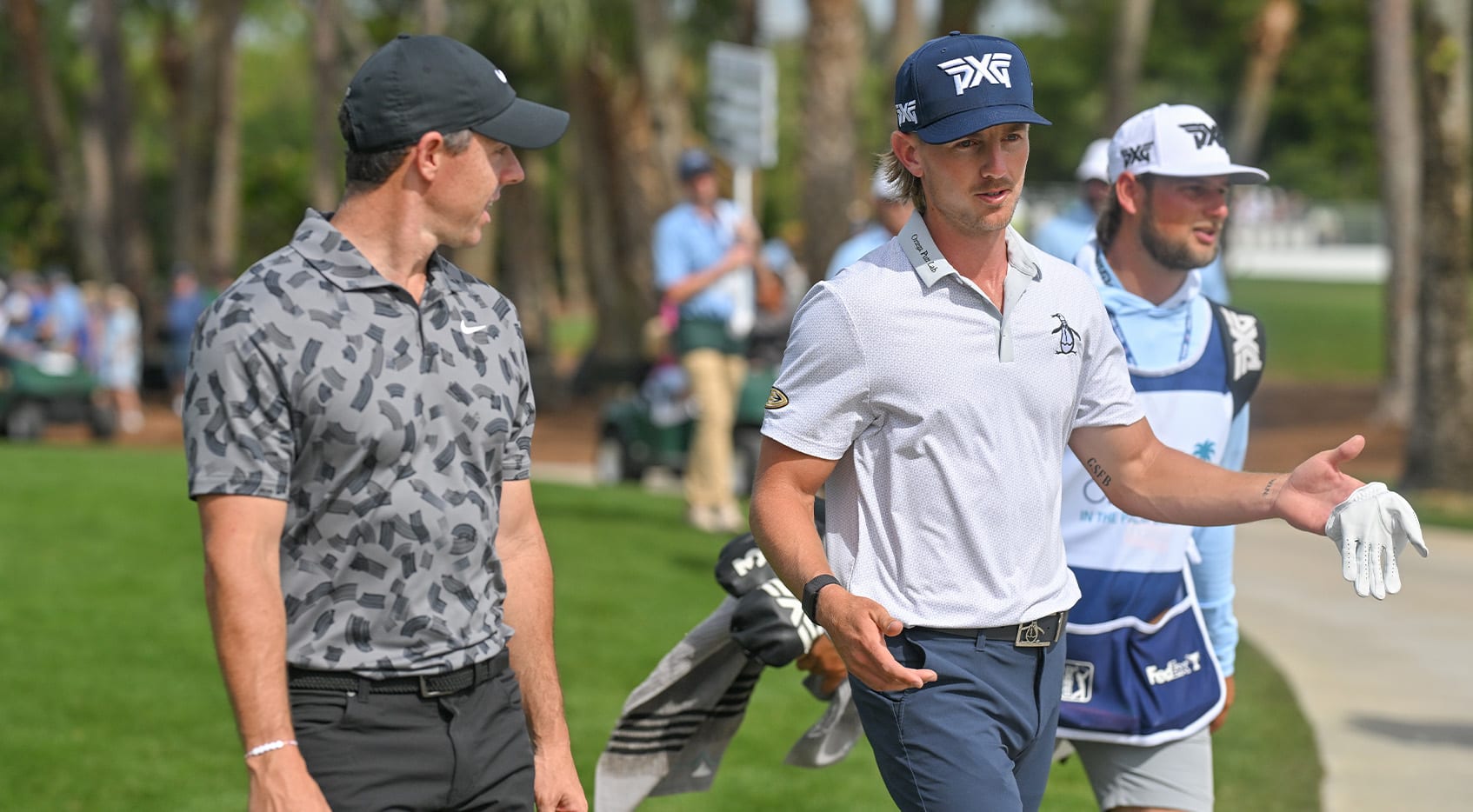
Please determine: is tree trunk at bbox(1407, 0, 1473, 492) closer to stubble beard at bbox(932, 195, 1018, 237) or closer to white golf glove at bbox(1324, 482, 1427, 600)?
white golf glove at bbox(1324, 482, 1427, 600)

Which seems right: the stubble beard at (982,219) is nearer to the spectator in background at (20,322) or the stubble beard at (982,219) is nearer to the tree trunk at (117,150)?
the spectator in background at (20,322)

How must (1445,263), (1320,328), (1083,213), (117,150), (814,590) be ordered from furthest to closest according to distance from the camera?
(117,150) → (1320,328) → (1445,263) → (1083,213) → (814,590)

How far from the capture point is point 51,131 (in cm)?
3538

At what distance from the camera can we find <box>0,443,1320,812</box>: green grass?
648cm

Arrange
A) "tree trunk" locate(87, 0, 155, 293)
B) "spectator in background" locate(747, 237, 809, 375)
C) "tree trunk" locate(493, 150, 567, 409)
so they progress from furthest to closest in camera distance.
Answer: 1. "tree trunk" locate(87, 0, 155, 293)
2. "tree trunk" locate(493, 150, 567, 409)
3. "spectator in background" locate(747, 237, 809, 375)

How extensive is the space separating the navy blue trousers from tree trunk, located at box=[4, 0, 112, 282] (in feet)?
110

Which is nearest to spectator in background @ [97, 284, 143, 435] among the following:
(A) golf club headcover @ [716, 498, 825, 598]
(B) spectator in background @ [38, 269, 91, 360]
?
(B) spectator in background @ [38, 269, 91, 360]

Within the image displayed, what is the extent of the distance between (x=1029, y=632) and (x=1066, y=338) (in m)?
0.56

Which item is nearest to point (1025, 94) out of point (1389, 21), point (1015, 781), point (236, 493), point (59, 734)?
point (1015, 781)

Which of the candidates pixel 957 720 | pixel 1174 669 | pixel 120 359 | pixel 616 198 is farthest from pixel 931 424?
pixel 616 198

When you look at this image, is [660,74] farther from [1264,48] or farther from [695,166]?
[1264,48]

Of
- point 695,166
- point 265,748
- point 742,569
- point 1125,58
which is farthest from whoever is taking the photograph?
point 1125,58

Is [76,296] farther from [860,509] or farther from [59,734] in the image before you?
[860,509]

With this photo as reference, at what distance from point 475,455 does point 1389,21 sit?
17567mm
